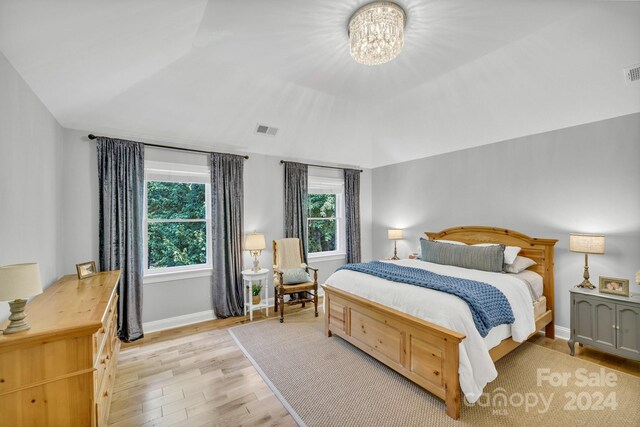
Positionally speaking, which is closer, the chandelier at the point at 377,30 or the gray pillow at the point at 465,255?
the chandelier at the point at 377,30

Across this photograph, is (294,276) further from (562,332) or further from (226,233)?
(562,332)

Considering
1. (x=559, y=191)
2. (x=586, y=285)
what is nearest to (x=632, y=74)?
(x=559, y=191)

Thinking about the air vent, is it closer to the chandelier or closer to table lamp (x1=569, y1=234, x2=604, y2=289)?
table lamp (x1=569, y1=234, x2=604, y2=289)

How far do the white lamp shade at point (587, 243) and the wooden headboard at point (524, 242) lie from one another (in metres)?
0.27

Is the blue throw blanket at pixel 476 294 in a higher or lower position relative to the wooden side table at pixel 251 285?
higher

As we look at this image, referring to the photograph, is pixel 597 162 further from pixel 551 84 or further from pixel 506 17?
pixel 506 17

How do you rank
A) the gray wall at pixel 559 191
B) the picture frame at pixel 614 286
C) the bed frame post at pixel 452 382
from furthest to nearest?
the gray wall at pixel 559 191, the picture frame at pixel 614 286, the bed frame post at pixel 452 382

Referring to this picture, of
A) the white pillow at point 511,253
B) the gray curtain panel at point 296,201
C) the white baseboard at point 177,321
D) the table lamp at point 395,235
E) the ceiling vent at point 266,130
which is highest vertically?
the ceiling vent at point 266,130

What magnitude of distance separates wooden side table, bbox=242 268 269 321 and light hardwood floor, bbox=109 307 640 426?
601mm

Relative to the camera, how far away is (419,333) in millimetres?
2289

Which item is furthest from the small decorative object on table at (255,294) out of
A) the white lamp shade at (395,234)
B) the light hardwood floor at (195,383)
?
the white lamp shade at (395,234)

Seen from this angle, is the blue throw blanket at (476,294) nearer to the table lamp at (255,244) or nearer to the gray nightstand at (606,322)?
the gray nightstand at (606,322)

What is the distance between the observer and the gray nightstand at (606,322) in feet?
8.34

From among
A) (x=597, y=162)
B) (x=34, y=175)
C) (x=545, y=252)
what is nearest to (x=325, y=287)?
(x=545, y=252)
